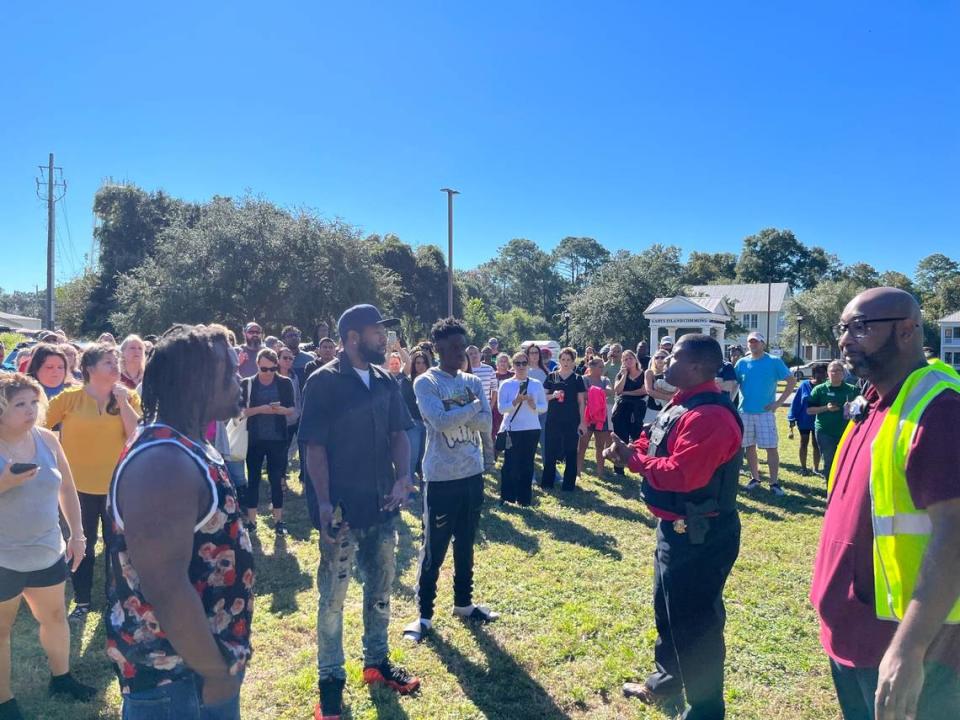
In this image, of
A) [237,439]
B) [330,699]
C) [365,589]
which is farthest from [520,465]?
[330,699]

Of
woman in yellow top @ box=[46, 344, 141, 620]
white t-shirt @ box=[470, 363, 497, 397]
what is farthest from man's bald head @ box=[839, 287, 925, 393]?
white t-shirt @ box=[470, 363, 497, 397]

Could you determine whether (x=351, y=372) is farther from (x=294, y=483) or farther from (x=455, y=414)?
(x=294, y=483)

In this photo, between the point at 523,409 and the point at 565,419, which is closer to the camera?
the point at 523,409

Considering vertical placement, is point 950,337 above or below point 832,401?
above

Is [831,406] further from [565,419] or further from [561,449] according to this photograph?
[561,449]

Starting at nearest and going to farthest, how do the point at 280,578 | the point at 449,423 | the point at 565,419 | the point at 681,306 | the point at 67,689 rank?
1. the point at 67,689
2. the point at 449,423
3. the point at 280,578
4. the point at 565,419
5. the point at 681,306

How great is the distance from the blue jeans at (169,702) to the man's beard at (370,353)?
1919mm

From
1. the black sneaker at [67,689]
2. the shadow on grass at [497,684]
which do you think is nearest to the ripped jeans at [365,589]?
the shadow on grass at [497,684]

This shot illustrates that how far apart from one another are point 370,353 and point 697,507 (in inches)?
76.2

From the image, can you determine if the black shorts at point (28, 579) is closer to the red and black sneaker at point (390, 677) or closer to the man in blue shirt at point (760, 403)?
the red and black sneaker at point (390, 677)

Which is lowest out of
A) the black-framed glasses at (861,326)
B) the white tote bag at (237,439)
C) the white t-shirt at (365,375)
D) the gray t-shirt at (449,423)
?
the white tote bag at (237,439)

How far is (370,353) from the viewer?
3.47m

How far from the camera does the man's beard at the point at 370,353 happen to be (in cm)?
346

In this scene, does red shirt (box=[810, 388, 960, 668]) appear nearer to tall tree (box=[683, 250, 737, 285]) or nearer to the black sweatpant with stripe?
the black sweatpant with stripe
